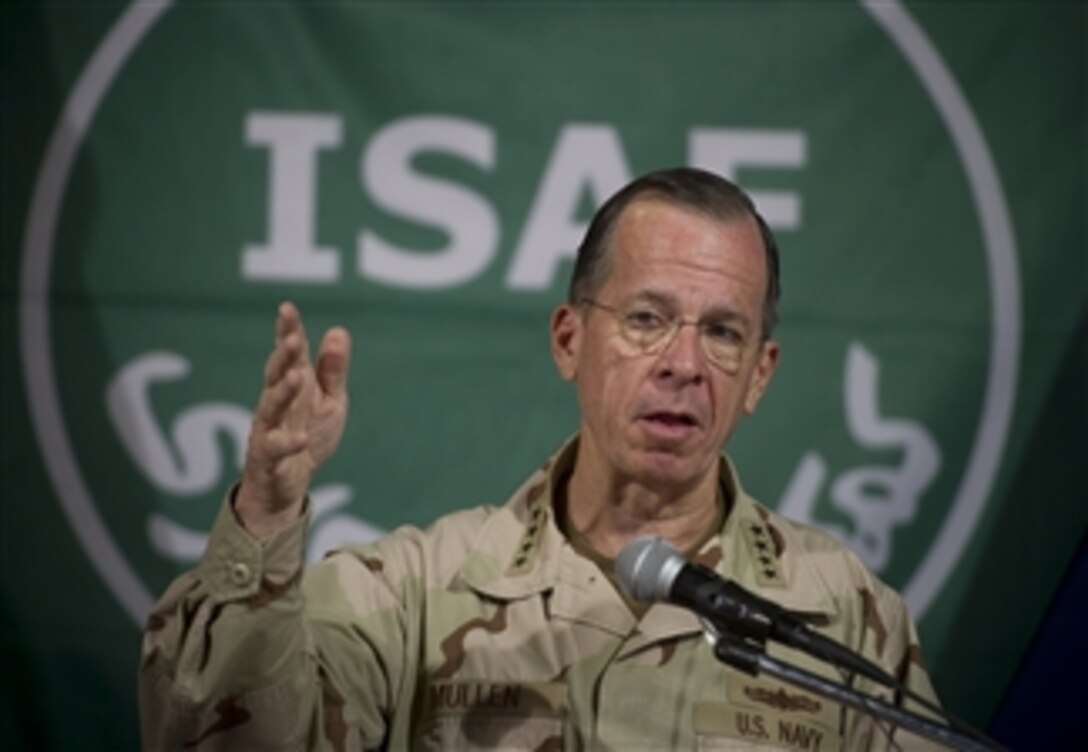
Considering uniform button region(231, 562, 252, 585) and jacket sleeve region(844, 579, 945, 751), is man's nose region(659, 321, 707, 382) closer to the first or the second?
jacket sleeve region(844, 579, 945, 751)

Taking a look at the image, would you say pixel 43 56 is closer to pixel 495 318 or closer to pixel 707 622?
pixel 495 318

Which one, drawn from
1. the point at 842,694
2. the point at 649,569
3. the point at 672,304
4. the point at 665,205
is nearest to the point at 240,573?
the point at 649,569

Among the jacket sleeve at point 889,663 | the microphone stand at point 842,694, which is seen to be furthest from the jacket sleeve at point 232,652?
the jacket sleeve at point 889,663

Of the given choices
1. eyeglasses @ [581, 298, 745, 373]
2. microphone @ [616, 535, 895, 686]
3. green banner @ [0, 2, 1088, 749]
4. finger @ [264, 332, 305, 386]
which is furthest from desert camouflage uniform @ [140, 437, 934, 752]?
green banner @ [0, 2, 1088, 749]

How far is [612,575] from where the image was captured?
9.16 ft

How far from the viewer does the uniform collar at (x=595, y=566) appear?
2732mm

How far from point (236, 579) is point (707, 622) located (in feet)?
1.93

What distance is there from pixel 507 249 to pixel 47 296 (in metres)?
0.94

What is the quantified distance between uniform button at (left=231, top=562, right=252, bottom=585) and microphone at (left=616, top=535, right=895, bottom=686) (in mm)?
486

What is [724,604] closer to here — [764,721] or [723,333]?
[764,721]

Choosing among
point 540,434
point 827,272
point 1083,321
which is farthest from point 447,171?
point 1083,321

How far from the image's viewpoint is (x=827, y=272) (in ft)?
12.2

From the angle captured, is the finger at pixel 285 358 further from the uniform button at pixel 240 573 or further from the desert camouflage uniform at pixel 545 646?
the desert camouflage uniform at pixel 545 646

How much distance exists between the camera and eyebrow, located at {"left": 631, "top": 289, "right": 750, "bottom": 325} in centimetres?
276
